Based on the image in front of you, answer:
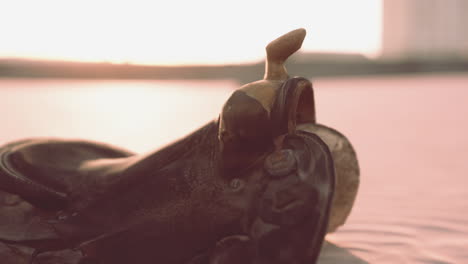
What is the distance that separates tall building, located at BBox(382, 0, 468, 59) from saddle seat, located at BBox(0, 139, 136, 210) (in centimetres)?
5603

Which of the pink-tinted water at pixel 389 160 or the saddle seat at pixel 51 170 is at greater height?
the saddle seat at pixel 51 170

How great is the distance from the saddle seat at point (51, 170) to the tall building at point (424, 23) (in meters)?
56.0

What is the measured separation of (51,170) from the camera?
1.42m

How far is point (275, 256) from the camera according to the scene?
3.51ft

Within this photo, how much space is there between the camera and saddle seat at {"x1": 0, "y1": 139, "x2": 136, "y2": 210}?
4.26 feet

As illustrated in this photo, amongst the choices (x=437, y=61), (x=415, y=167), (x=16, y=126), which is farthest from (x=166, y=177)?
(x=437, y=61)

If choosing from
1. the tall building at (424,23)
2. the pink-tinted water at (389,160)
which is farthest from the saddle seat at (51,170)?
the tall building at (424,23)

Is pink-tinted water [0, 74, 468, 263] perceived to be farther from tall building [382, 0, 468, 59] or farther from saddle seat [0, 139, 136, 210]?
tall building [382, 0, 468, 59]

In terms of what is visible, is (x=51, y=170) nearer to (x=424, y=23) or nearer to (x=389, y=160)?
(x=389, y=160)

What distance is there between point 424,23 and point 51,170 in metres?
65.2

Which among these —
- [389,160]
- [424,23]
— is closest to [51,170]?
[389,160]

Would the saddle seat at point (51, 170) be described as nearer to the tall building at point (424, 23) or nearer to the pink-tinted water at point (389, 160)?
the pink-tinted water at point (389, 160)

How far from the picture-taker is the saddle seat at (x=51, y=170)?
4.26 feet

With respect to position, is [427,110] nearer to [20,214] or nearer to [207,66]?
[20,214]
